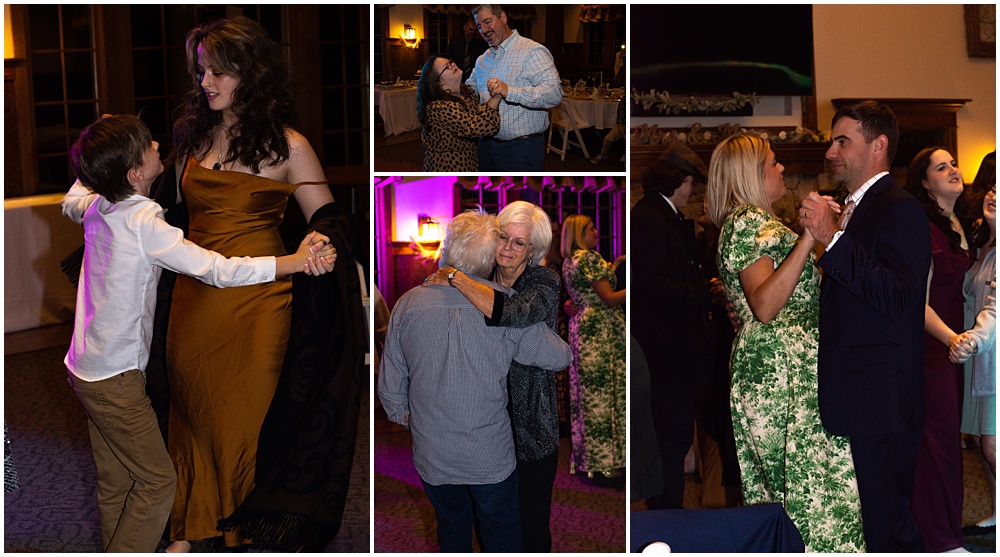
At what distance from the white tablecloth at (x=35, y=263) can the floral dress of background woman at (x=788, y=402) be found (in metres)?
5.63

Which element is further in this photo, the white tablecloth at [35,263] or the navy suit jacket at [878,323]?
the white tablecloth at [35,263]

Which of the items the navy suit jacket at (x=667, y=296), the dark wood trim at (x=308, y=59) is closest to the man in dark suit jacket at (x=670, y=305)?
the navy suit jacket at (x=667, y=296)

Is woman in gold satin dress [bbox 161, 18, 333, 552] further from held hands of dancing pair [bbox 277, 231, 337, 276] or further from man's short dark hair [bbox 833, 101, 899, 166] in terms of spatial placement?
man's short dark hair [bbox 833, 101, 899, 166]

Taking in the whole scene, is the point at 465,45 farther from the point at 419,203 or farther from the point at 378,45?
the point at 419,203

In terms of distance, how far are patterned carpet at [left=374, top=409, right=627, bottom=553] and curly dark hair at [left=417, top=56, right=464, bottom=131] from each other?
1.62 meters

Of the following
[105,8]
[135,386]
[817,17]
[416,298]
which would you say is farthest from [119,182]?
[105,8]

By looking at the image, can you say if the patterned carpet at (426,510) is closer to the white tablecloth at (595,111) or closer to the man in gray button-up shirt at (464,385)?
the man in gray button-up shirt at (464,385)

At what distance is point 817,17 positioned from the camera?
19.4 feet

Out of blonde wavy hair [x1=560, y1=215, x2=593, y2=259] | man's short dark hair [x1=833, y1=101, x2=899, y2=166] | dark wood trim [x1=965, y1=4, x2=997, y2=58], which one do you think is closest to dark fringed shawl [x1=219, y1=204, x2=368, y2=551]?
blonde wavy hair [x1=560, y1=215, x2=593, y2=259]

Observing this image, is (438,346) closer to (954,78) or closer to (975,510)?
(975,510)

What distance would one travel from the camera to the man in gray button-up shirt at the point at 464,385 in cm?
283

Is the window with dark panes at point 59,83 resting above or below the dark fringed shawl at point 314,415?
above

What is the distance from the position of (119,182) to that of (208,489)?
100 centimetres

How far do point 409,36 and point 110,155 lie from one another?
889 mm
